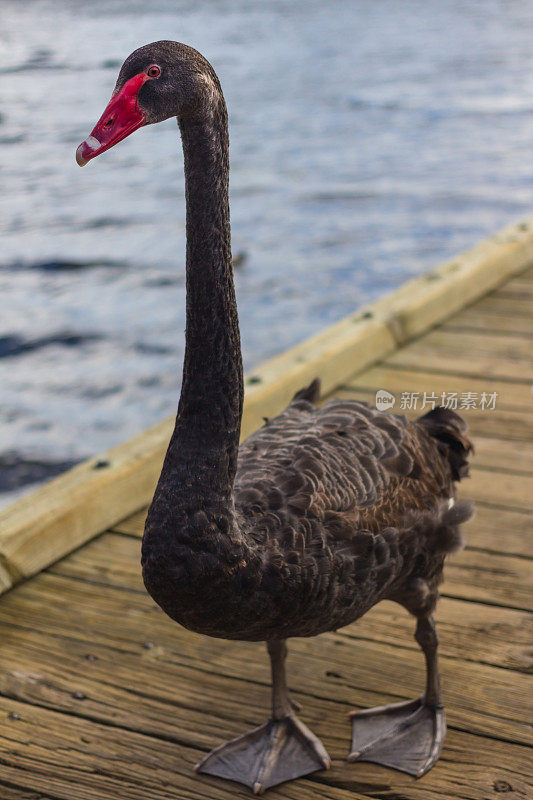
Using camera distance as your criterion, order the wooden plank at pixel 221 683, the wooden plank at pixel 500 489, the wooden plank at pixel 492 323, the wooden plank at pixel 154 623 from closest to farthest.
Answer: the wooden plank at pixel 221 683 → the wooden plank at pixel 154 623 → the wooden plank at pixel 500 489 → the wooden plank at pixel 492 323

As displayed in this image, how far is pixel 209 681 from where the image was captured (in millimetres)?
2529

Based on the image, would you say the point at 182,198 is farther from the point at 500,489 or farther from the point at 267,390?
the point at 500,489

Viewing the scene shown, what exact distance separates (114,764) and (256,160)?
10.4 m

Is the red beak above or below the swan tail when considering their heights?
above

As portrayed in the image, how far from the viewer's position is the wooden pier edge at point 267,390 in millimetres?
2936

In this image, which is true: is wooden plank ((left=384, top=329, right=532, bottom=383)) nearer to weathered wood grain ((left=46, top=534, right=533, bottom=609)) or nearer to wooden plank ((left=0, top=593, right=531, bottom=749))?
weathered wood grain ((left=46, top=534, right=533, bottom=609))

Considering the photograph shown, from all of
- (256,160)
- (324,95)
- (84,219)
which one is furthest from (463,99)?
(84,219)

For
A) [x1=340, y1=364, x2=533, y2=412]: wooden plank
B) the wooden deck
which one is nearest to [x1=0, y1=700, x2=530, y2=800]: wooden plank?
the wooden deck

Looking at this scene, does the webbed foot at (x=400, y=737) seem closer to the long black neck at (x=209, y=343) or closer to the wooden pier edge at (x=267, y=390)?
the long black neck at (x=209, y=343)

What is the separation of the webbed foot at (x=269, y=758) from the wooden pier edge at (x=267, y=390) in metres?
0.96

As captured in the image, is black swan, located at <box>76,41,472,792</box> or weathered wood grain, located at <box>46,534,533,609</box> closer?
black swan, located at <box>76,41,472,792</box>

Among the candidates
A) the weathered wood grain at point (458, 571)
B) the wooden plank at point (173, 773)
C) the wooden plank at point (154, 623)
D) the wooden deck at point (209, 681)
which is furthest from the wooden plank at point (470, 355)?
the wooden plank at point (173, 773)

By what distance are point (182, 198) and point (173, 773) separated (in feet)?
29.2

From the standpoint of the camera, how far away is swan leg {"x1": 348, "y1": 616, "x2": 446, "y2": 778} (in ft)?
7.39
